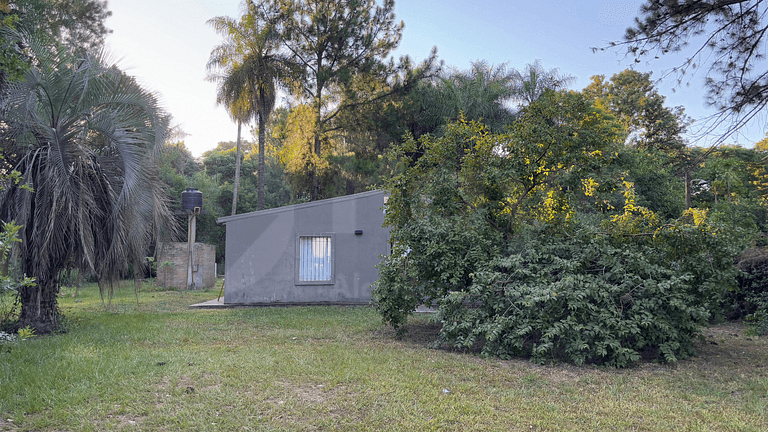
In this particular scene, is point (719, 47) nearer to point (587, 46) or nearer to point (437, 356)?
point (587, 46)

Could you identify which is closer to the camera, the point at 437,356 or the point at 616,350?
the point at 616,350

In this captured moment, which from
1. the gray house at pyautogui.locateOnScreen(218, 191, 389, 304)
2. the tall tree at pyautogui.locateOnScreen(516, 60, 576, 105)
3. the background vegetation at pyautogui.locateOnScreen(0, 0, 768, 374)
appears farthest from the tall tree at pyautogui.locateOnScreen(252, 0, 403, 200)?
the background vegetation at pyautogui.locateOnScreen(0, 0, 768, 374)

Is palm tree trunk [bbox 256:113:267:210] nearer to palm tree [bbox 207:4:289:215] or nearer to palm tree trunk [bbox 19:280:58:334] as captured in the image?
palm tree [bbox 207:4:289:215]

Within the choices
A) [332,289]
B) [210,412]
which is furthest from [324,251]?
[210,412]

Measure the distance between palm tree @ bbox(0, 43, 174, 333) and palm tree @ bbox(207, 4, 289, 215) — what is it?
28.7ft

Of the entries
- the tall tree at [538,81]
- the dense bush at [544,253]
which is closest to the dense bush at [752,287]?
the dense bush at [544,253]

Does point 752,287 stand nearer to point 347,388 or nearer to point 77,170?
point 347,388

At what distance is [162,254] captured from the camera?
1794 centimetres

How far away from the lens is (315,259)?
1238cm

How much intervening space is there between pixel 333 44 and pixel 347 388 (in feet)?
53.1

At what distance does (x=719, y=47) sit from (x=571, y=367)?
475 cm

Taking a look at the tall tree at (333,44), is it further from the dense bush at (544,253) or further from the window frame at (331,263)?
the dense bush at (544,253)

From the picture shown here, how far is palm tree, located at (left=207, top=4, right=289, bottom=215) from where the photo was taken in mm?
16859

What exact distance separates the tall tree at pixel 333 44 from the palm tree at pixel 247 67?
1123 mm
